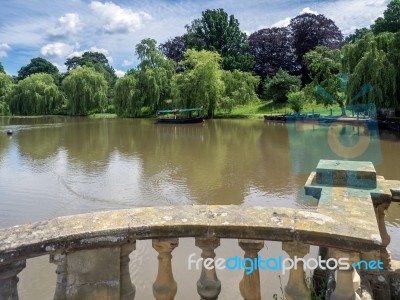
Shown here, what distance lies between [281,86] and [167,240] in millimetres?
41420

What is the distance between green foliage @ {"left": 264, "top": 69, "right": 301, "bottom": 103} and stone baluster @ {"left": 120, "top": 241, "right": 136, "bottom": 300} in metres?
40.6

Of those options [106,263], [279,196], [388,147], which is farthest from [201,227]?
[388,147]

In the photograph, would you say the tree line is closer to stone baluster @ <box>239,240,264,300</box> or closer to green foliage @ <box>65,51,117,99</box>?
stone baluster @ <box>239,240,264,300</box>

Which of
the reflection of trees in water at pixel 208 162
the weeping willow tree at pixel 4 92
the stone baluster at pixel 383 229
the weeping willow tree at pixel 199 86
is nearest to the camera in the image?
the stone baluster at pixel 383 229

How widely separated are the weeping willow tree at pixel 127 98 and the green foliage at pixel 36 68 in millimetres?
43737

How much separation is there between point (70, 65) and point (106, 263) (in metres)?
85.7

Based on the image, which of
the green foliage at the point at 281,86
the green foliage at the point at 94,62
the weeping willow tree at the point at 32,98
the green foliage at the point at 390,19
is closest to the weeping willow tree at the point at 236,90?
the green foliage at the point at 281,86

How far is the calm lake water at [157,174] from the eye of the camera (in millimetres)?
8469

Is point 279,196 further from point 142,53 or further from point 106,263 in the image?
point 142,53

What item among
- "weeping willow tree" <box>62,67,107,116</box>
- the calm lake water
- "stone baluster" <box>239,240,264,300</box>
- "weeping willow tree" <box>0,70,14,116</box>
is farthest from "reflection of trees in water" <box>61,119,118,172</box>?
"weeping willow tree" <box>0,70,14,116</box>

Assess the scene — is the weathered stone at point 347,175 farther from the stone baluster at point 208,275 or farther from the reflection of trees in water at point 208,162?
the reflection of trees in water at point 208,162

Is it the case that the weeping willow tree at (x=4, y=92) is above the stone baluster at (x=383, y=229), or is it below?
above

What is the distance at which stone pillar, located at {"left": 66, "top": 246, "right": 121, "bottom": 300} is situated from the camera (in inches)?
66.0

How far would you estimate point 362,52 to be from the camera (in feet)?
77.6
